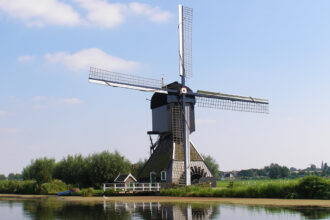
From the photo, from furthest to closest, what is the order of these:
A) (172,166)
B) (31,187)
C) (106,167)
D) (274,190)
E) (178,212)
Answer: (31,187), (106,167), (172,166), (274,190), (178,212)

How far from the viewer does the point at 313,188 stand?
22781mm

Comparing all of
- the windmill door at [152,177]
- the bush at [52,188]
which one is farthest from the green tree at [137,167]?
the windmill door at [152,177]

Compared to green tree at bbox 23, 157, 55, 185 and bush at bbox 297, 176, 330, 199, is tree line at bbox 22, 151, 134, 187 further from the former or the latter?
bush at bbox 297, 176, 330, 199

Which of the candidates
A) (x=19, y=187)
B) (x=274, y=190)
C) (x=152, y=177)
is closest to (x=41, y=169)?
(x=19, y=187)

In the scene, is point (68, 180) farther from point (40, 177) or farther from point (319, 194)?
point (319, 194)

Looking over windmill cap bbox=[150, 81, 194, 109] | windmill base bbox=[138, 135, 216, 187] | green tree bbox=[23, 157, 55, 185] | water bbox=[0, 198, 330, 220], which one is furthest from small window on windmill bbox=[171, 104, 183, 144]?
green tree bbox=[23, 157, 55, 185]

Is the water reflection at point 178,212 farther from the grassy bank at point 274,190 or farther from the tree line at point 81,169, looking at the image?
the tree line at point 81,169

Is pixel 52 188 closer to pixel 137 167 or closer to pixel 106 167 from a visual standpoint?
pixel 106 167

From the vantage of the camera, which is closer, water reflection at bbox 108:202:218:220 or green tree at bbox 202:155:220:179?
water reflection at bbox 108:202:218:220

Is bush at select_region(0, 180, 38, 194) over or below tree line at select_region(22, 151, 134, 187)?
below

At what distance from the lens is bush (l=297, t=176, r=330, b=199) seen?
22436mm

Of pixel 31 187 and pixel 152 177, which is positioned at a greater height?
pixel 152 177

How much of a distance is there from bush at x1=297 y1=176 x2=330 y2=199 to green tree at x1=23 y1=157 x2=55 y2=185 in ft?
148

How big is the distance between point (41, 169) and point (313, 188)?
5010cm
